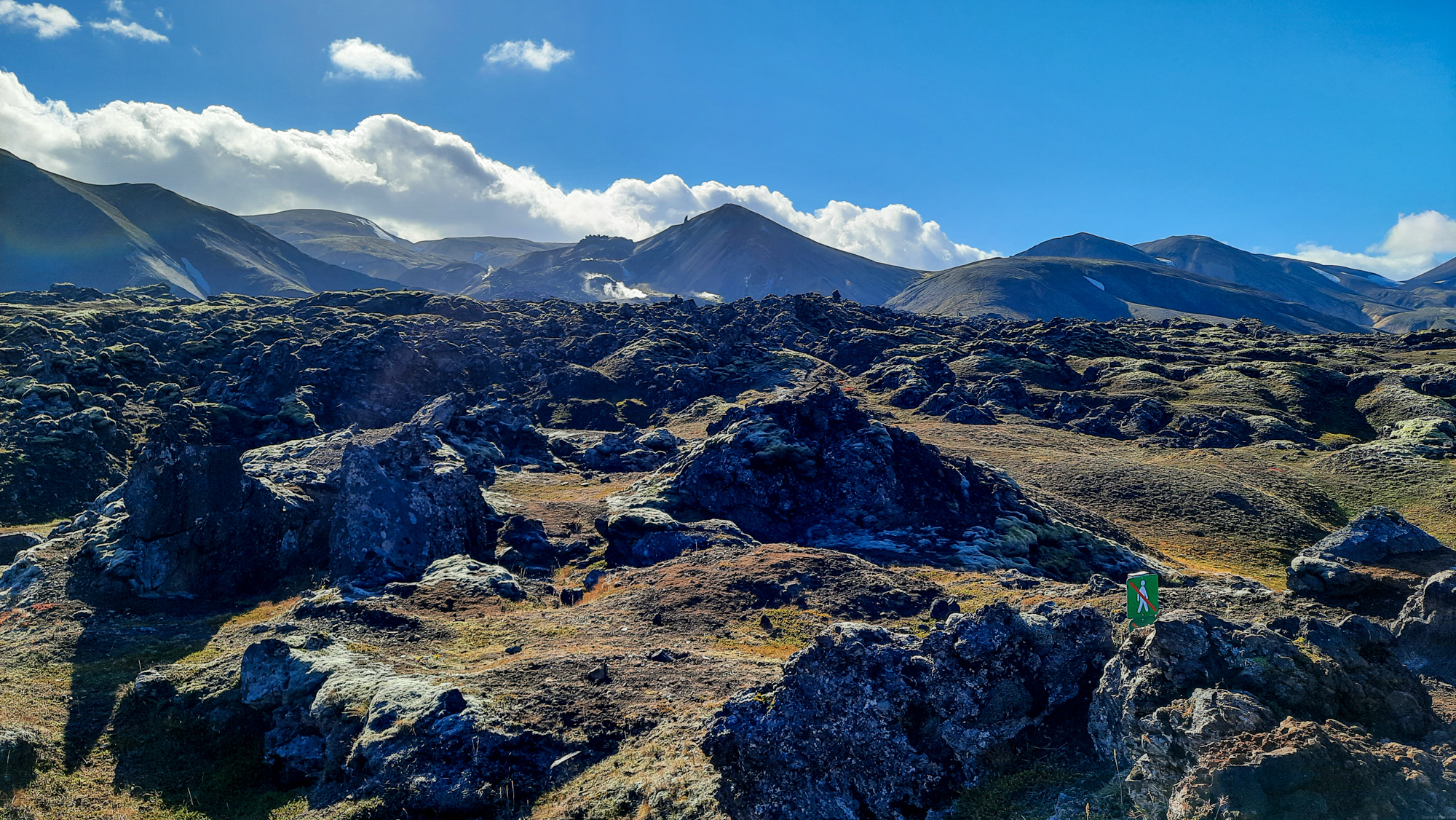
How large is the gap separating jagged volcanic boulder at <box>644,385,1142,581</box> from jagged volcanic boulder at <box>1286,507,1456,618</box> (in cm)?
1233

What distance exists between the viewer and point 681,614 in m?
23.3

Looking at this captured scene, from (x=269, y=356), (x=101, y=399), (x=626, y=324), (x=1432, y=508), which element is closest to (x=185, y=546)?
(x=101, y=399)

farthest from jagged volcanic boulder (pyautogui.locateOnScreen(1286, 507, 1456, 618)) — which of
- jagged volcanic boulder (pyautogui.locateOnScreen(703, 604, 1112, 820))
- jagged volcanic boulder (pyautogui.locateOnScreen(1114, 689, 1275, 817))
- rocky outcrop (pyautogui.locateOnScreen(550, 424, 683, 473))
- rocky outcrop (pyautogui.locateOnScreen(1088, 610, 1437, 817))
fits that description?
rocky outcrop (pyautogui.locateOnScreen(550, 424, 683, 473))

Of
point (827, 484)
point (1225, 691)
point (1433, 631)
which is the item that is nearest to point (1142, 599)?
point (1225, 691)

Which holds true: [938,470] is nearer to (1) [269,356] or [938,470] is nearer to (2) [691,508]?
(2) [691,508]

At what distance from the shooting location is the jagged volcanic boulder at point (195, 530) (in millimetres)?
27062

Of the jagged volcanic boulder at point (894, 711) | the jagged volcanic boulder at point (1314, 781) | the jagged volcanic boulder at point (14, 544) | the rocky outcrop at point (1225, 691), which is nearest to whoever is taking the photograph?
the jagged volcanic boulder at point (1314, 781)

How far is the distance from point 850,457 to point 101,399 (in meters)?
65.6

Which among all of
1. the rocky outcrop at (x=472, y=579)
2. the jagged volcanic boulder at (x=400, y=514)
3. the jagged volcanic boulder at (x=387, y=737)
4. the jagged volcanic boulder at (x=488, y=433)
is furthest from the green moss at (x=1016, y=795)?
the jagged volcanic boulder at (x=488, y=433)

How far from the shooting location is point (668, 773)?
39.7ft

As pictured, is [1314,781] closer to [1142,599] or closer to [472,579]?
[1142,599]

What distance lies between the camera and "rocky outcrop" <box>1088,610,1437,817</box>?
31.9 feet

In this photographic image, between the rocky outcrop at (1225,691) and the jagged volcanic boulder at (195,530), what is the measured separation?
104ft

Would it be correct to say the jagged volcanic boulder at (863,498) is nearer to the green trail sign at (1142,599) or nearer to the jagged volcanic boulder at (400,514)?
the jagged volcanic boulder at (400,514)
